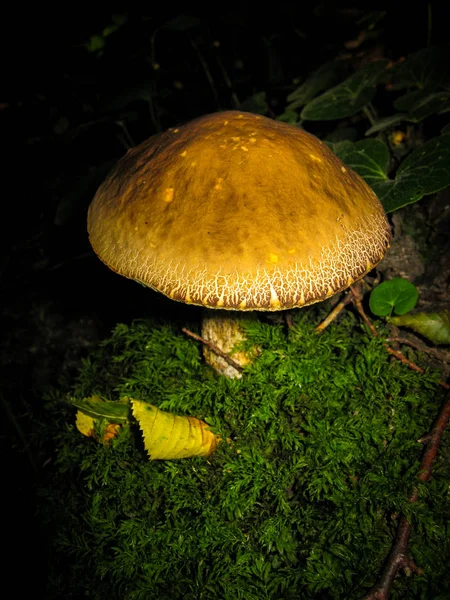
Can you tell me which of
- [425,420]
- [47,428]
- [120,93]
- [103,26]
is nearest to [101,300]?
[47,428]

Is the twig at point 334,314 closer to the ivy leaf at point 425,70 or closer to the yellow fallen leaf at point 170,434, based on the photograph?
the yellow fallen leaf at point 170,434

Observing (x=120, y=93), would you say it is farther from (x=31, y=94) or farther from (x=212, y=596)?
(x=212, y=596)

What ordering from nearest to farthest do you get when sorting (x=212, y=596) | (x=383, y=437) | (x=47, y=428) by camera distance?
(x=212, y=596)
(x=383, y=437)
(x=47, y=428)

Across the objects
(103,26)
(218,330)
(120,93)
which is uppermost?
(103,26)

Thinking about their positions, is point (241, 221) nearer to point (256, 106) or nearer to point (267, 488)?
point (267, 488)

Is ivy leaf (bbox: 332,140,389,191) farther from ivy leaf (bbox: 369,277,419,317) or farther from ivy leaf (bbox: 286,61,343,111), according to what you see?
ivy leaf (bbox: 286,61,343,111)

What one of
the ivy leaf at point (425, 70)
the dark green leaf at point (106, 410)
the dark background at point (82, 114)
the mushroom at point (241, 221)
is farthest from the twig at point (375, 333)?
the ivy leaf at point (425, 70)
